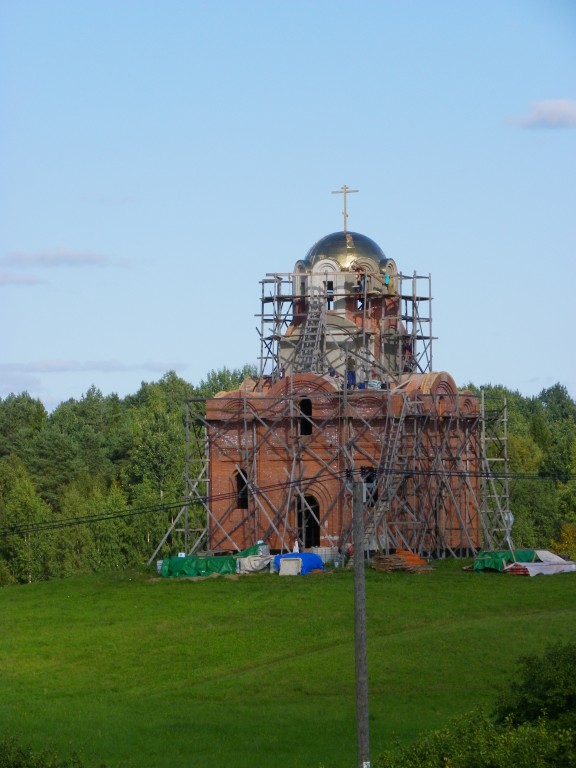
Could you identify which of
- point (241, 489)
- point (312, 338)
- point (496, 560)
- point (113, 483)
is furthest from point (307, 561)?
point (113, 483)

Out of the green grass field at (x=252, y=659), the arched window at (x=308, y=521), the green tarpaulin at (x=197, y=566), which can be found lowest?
the green grass field at (x=252, y=659)

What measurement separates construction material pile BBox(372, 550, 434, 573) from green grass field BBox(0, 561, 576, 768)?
51cm

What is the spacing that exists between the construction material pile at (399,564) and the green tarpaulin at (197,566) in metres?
4.81

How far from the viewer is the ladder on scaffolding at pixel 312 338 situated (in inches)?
2234

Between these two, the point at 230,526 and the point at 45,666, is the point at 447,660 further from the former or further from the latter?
the point at 230,526

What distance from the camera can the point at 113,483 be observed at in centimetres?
8475

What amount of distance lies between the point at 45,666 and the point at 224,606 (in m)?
6.54

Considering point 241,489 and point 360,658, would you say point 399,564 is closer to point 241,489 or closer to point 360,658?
point 241,489

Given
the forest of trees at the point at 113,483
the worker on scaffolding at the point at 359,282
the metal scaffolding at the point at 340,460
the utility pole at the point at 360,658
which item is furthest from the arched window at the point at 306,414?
the utility pole at the point at 360,658

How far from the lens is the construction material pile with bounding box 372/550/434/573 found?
156ft

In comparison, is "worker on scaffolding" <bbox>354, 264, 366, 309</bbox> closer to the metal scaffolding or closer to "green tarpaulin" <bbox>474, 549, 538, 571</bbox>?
the metal scaffolding

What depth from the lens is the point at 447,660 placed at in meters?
36.3

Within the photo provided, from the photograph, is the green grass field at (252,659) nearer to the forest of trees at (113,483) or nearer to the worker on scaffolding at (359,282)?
the worker on scaffolding at (359,282)

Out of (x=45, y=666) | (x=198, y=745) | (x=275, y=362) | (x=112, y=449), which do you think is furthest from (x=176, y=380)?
(x=198, y=745)
